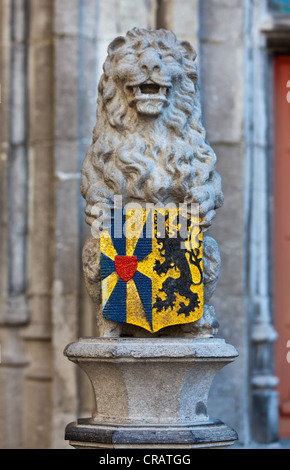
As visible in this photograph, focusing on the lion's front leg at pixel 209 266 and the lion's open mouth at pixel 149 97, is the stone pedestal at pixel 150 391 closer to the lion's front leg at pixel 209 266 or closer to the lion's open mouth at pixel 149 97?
the lion's front leg at pixel 209 266

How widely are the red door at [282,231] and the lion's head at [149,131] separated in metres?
1.90

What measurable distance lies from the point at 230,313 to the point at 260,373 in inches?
18.4

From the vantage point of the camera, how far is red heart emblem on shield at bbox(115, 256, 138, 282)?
4508mm

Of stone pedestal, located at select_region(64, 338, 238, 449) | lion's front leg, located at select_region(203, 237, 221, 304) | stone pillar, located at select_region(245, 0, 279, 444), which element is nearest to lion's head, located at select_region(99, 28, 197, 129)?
lion's front leg, located at select_region(203, 237, 221, 304)

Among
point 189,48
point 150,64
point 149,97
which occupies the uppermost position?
point 189,48

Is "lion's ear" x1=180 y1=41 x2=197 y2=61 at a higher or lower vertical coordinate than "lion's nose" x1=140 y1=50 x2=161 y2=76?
higher

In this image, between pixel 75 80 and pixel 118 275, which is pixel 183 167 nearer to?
pixel 118 275

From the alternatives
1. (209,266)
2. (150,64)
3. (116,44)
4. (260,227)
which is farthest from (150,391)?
(260,227)

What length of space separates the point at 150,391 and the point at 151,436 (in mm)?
225

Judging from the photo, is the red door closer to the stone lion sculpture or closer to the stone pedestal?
the stone lion sculpture

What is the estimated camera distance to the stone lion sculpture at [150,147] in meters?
4.60

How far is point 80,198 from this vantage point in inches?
246

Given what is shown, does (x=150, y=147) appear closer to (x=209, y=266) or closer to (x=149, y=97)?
(x=149, y=97)
